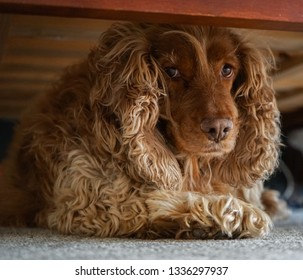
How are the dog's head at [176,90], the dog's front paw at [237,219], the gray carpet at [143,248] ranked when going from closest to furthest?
the gray carpet at [143,248] → the dog's front paw at [237,219] → the dog's head at [176,90]

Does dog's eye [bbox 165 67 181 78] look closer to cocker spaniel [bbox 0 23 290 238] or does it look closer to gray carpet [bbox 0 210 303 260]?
cocker spaniel [bbox 0 23 290 238]

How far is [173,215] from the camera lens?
5.96 ft

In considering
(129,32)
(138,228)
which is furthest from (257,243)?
(129,32)

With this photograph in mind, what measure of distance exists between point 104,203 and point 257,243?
20.5 inches

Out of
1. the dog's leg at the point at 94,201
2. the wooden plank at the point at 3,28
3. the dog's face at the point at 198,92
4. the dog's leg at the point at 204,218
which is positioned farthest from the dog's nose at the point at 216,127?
the wooden plank at the point at 3,28

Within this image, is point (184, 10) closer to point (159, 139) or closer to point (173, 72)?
point (173, 72)

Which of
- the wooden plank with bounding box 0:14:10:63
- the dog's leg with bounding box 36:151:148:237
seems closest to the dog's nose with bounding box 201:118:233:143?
the dog's leg with bounding box 36:151:148:237

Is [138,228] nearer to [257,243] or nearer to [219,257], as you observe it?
[257,243]

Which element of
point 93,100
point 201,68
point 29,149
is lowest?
point 29,149

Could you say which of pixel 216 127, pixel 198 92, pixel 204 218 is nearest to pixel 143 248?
pixel 204 218

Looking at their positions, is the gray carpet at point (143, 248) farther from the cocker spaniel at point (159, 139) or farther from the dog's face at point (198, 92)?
the dog's face at point (198, 92)

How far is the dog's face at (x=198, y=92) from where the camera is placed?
186cm

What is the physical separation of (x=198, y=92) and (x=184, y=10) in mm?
306

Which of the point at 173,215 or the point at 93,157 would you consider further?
the point at 93,157
